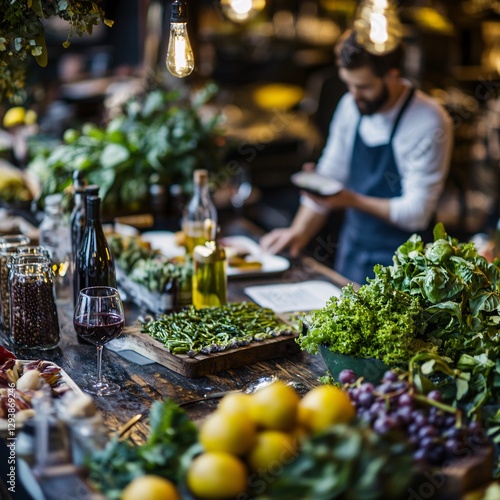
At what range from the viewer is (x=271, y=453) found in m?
1.34

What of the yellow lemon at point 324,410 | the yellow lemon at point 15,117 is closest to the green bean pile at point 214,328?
the yellow lemon at point 324,410

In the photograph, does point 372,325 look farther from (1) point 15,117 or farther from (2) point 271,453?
(1) point 15,117

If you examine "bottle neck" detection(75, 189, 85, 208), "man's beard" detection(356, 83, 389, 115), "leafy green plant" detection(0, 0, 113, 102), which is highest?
"leafy green plant" detection(0, 0, 113, 102)

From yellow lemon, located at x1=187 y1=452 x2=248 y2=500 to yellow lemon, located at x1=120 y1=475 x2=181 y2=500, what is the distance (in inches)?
1.7

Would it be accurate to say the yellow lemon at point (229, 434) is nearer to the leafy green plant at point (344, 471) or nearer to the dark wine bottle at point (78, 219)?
the leafy green plant at point (344, 471)

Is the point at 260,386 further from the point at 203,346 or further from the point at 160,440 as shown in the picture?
the point at 160,440

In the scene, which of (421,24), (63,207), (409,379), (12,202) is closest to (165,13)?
(421,24)

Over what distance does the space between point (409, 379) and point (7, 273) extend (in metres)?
1.41

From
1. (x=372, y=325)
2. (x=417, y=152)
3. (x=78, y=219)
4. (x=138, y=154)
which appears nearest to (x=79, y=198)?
(x=78, y=219)

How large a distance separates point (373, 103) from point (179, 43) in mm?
1755

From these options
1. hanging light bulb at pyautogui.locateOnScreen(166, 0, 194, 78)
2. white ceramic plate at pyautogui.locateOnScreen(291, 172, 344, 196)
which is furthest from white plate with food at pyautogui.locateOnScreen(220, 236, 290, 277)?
hanging light bulb at pyautogui.locateOnScreen(166, 0, 194, 78)

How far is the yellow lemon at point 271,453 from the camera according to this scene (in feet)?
4.39

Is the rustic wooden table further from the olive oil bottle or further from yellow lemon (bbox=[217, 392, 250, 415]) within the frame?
the olive oil bottle

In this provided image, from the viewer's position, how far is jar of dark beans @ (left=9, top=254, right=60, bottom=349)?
228 centimetres
